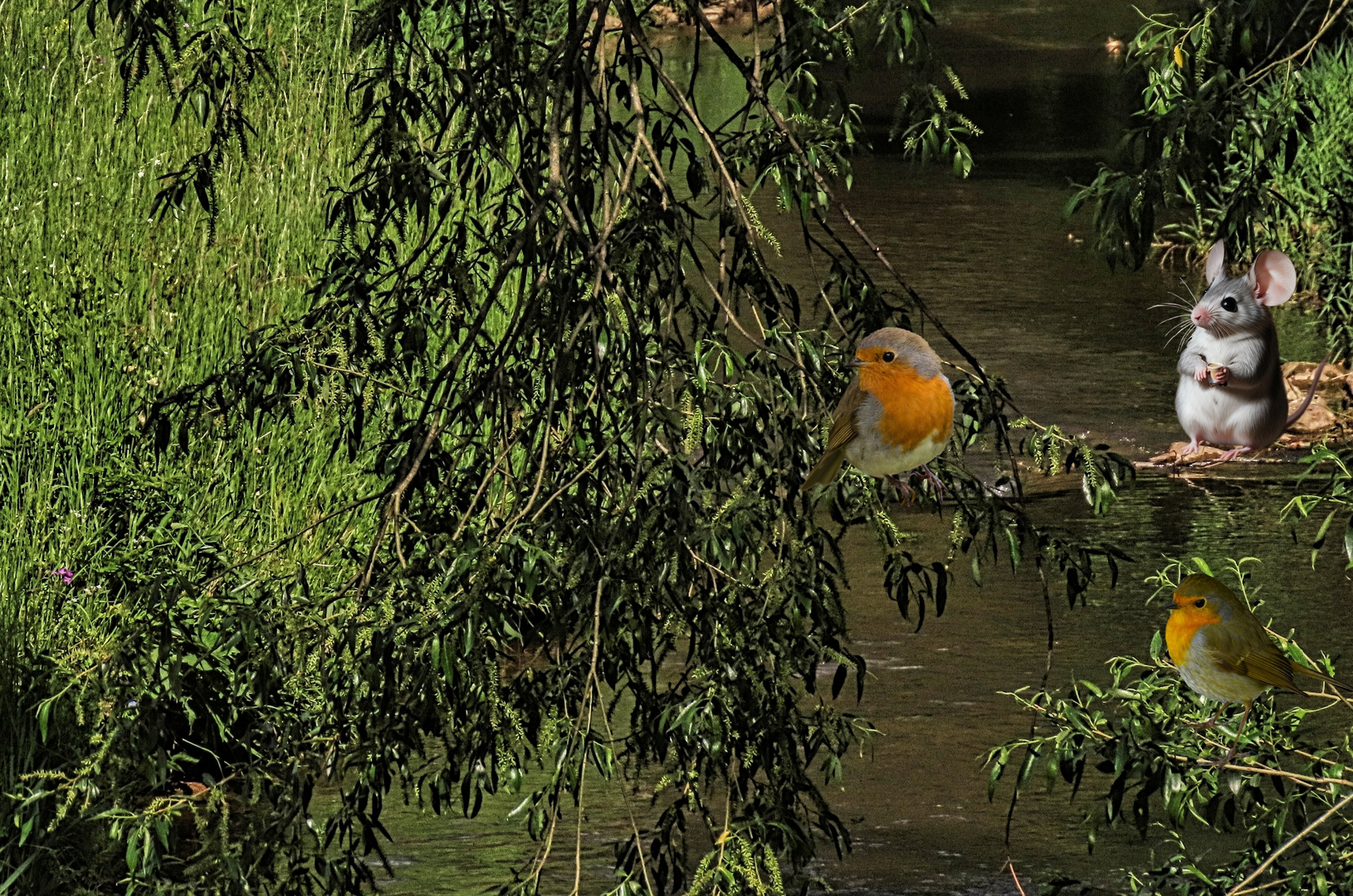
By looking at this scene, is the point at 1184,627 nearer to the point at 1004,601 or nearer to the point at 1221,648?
the point at 1221,648

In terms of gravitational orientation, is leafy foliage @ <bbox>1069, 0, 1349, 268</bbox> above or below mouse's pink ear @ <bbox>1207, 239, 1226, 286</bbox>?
above

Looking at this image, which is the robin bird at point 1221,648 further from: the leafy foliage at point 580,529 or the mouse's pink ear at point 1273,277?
the mouse's pink ear at point 1273,277

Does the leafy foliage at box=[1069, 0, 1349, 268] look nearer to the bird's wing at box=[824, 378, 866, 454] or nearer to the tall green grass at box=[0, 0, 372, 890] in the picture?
the bird's wing at box=[824, 378, 866, 454]

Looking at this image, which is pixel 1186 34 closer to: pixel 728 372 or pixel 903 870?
pixel 728 372

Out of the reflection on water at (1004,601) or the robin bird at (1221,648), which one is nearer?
the robin bird at (1221,648)

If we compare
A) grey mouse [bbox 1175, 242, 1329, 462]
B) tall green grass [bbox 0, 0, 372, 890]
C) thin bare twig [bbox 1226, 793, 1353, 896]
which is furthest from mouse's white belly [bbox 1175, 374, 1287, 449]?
tall green grass [bbox 0, 0, 372, 890]

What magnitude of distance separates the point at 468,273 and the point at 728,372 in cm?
83

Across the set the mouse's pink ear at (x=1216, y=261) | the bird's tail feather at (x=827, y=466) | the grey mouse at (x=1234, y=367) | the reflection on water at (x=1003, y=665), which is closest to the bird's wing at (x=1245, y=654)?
the grey mouse at (x=1234, y=367)

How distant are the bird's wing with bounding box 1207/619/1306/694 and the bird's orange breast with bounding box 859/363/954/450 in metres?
0.67

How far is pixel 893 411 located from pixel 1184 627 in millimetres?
727

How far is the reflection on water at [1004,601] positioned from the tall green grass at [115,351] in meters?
1.05

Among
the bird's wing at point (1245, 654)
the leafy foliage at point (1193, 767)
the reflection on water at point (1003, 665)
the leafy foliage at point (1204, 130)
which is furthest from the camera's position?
the reflection on water at point (1003, 665)

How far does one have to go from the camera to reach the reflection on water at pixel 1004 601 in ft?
17.5

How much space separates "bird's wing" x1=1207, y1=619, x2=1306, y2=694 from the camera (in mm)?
2730
